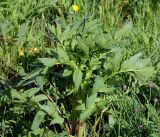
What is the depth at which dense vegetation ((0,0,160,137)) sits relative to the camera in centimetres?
206

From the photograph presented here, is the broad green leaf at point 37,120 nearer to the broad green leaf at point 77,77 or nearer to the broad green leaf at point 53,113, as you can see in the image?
the broad green leaf at point 53,113

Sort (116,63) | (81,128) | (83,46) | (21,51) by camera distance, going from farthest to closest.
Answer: (21,51) → (81,128) → (116,63) → (83,46)

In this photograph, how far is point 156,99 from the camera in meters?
2.28

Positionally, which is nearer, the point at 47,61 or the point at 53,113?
the point at 47,61

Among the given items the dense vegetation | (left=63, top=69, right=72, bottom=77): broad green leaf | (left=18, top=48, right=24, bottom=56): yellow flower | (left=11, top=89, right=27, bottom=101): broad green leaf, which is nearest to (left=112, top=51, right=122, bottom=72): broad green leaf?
the dense vegetation

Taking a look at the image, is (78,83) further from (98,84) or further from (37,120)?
(37,120)

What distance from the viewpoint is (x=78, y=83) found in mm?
1975

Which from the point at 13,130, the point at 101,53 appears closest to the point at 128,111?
the point at 101,53

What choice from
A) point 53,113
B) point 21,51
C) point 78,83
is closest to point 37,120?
point 53,113

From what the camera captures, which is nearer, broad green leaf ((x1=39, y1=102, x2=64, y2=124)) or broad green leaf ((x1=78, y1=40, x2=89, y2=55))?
broad green leaf ((x1=78, y1=40, x2=89, y2=55))

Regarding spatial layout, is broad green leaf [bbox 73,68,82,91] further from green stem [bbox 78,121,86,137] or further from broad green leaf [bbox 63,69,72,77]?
green stem [bbox 78,121,86,137]

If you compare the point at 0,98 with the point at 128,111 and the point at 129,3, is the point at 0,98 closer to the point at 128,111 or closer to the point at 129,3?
the point at 128,111

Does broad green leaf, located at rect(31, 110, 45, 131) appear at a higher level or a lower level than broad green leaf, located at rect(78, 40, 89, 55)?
lower

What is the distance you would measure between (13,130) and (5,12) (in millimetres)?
1096
